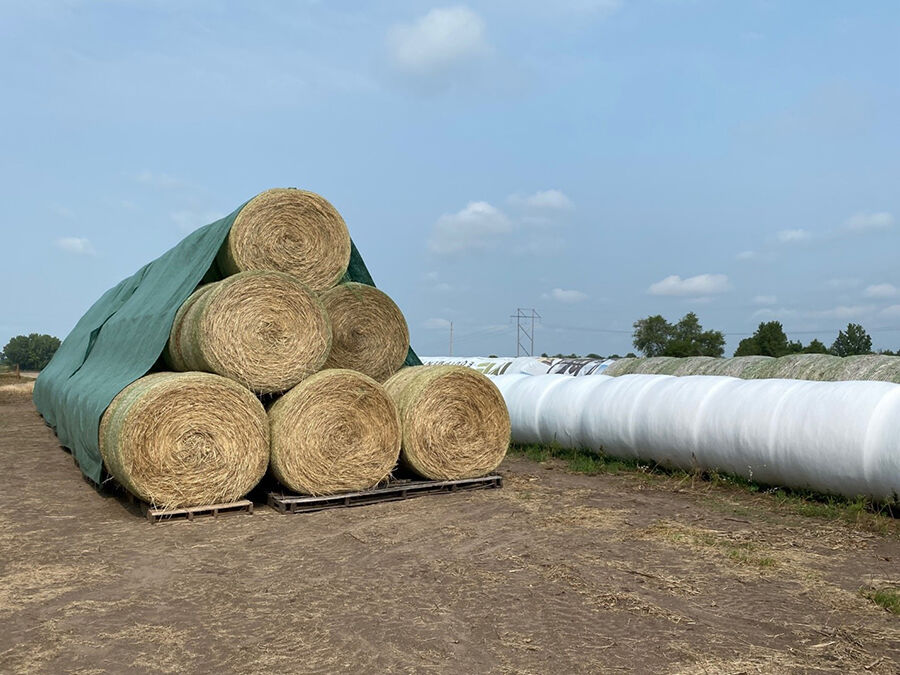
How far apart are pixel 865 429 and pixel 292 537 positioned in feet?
17.3

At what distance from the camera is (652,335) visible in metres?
54.4

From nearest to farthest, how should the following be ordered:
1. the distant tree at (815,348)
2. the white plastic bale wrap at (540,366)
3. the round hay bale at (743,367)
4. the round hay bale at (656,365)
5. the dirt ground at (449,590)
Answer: the dirt ground at (449,590), the round hay bale at (743,367), the round hay bale at (656,365), the white plastic bale wrap at (540,366), the distant tree at (815,348)

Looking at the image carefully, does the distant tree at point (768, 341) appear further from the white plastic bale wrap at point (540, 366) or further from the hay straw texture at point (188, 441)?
the hay straw texture at point (188, 441)

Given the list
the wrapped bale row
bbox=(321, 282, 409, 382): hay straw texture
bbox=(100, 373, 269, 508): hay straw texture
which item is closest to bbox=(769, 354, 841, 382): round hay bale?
the wrapped bale row

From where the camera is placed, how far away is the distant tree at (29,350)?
6019cm

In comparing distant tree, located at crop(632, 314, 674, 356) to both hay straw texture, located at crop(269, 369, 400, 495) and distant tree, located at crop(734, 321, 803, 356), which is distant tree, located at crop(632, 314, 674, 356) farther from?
hay straw texture, located at crop(269, 369, 400, 495)

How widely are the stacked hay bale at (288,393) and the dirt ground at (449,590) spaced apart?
0.49 meters

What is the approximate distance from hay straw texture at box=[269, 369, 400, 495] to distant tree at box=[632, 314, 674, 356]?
1872 inches

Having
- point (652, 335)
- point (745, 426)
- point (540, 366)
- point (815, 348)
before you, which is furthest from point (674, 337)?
point (745, 426)

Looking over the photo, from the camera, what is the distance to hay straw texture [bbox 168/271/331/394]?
7.17 meters

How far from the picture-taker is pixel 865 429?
696cm

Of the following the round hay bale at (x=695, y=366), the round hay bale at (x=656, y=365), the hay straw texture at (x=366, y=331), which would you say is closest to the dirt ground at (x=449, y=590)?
the hay straw texture at (x=366, y=331)

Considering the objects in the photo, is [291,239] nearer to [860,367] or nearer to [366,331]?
[366,331]

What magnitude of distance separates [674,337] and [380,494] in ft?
159
